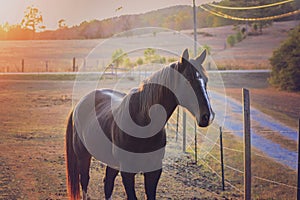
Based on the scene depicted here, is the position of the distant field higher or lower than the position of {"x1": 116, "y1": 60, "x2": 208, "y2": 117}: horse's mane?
higher

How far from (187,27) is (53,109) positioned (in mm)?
2173

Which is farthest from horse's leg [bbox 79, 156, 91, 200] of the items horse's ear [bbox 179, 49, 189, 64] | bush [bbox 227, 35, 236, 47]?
bush [bbox 227, 35, 236, 47]

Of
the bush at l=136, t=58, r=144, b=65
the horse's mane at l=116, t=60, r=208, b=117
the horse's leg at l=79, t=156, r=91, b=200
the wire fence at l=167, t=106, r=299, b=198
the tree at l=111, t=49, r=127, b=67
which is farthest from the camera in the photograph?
the tree at l=111, t=49, r=127, b=67

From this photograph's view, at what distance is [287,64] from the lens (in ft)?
15.8

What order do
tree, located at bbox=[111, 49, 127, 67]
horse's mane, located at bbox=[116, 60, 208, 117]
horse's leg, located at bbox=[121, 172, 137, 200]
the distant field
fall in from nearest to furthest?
horse's mane, located at bbox=[116, 60, 208, 117], horse's leg, located at bbox=[121, 172, 137, 200], tree, located at bbox=[111, 49, 127, 67], the distant field

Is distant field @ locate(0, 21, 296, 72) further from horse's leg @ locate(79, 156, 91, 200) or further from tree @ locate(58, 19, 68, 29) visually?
horse's leg @ locate(79, 156, 91, 200)

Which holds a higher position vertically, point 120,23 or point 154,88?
point 120,23

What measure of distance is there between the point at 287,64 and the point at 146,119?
380cm

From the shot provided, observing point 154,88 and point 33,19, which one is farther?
point 33,19

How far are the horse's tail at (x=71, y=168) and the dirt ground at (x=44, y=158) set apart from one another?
0.45 metres

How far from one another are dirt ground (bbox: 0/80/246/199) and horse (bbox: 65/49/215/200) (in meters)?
0.91

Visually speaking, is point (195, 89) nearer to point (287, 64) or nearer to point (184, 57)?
point (184, 57)

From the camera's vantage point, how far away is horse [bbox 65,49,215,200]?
145cm

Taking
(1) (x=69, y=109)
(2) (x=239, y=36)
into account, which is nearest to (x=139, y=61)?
(1) (x=69, y=109)
